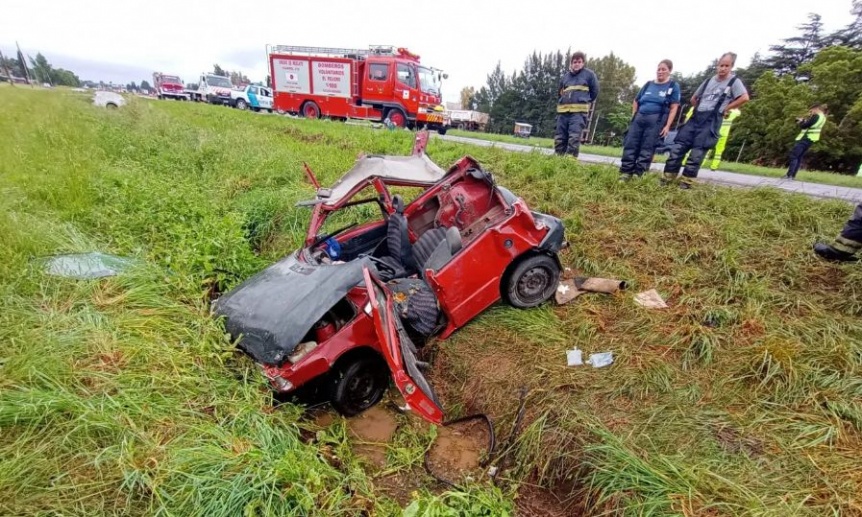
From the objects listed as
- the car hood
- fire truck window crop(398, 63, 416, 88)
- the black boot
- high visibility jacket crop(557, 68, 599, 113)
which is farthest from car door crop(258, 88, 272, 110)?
the black boot

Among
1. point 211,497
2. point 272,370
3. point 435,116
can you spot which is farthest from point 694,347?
point 435,116

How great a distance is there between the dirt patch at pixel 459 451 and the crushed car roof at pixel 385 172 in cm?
204

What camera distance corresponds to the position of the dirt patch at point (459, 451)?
258 cm

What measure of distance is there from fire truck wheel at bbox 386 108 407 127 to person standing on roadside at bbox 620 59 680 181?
10.8 meters

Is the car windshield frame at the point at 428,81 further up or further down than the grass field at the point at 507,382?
further up

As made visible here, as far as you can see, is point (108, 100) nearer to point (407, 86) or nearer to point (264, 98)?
point (264, 98)

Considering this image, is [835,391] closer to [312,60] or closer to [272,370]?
[272,370]

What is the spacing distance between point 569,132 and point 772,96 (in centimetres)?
2253

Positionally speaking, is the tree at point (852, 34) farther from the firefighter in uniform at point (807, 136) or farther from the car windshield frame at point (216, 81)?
the car windshield frame at point (216, 81)

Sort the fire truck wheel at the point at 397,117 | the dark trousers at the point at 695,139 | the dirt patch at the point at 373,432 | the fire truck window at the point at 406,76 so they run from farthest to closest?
the fire truck wheel at the point at 397,117 → the fire truck window at the point at 406,76 → the dark trousers at the point at 695,139 → the dirt patch at the point at 373,432

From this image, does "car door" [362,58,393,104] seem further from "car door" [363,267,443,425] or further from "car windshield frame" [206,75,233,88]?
"car windshield frame" [206,75,233,88]

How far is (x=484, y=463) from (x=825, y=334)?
2534mm

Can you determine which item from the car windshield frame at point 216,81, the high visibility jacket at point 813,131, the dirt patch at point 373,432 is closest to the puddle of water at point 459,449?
the dirt patch at point 373,432

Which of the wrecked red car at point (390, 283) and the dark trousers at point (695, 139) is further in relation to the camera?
the dark trousers at point (695, 139)
